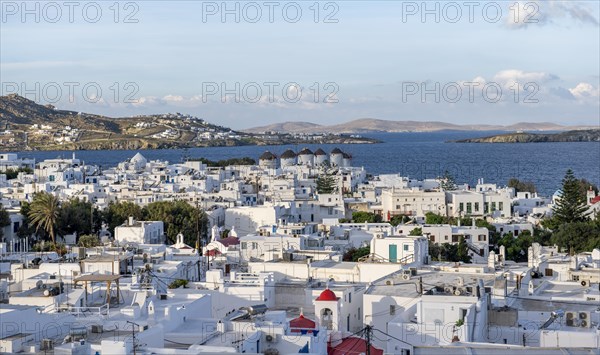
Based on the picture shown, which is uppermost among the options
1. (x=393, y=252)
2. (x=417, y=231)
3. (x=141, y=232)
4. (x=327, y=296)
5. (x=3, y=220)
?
(x=3, y=220)

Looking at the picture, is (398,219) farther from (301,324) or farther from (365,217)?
(301,324)

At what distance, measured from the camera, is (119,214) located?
4259cm

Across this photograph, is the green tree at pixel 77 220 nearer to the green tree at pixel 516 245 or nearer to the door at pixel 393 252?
the green tree at pixel 516 245

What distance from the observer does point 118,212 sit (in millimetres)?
42906

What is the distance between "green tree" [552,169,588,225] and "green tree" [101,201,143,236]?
18.2 meters

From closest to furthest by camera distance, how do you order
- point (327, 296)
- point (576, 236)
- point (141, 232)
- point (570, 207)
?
point (327, 296), point (141, 232), point (576, 236), point (570, 207)

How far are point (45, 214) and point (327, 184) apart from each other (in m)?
26.7

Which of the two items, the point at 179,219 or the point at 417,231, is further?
the point at 179,219

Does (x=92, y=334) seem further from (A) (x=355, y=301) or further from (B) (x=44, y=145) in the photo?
(B) (x=44, y=145)

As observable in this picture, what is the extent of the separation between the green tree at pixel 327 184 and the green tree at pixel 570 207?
17168 millimetres

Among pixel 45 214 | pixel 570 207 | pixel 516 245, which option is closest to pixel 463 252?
pixel 516 245

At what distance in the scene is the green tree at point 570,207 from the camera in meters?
44.8

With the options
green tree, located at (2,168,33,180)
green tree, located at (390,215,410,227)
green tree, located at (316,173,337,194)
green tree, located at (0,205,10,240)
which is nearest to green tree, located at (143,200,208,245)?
green tree, located at (0,205,10,240)

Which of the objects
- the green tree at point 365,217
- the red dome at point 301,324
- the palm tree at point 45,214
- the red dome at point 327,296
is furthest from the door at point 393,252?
the green tree at point 365,217
